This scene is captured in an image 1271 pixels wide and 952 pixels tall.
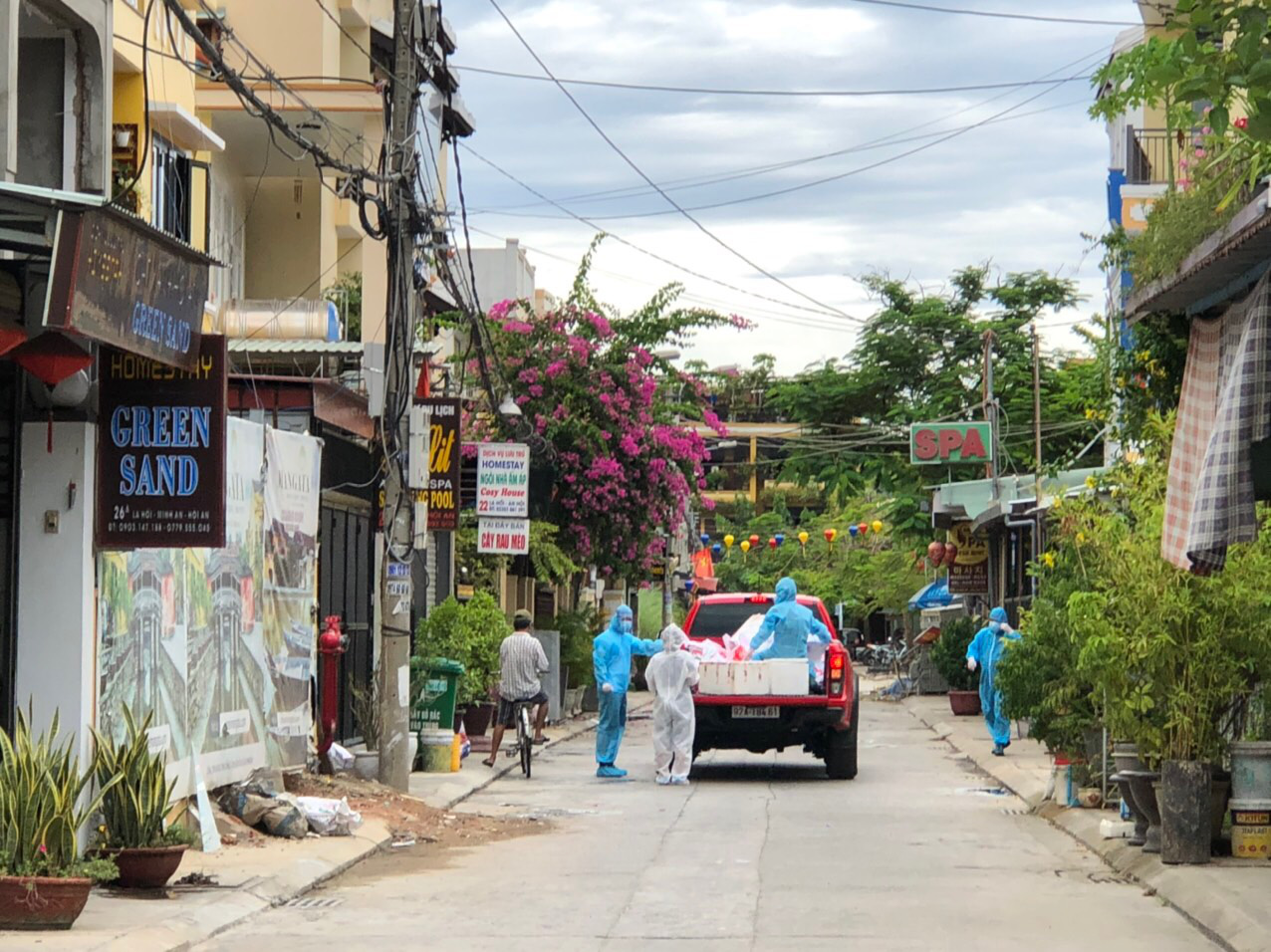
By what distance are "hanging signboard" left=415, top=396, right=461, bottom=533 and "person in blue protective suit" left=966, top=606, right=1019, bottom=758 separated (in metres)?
7.21

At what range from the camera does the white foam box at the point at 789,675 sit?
69.8 feet

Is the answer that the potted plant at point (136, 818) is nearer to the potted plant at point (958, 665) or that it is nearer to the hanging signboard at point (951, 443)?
the potted plant at point (958, 665)

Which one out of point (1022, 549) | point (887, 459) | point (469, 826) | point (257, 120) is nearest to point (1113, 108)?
point (469, 826)

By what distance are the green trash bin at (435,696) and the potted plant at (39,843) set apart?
37.1 feet

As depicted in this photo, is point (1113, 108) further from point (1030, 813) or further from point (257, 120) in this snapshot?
point (257, 120)

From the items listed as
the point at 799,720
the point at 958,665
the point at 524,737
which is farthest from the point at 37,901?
the point at 958,665

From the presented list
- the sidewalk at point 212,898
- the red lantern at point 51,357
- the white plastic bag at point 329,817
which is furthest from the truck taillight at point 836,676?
the red lantern at point 51,357

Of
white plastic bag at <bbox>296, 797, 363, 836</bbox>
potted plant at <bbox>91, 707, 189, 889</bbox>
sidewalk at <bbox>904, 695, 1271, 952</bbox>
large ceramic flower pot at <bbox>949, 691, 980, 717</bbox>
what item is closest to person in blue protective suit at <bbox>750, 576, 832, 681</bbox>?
sidewalk at <bbox>904, 695, 1271, 952</bbox>

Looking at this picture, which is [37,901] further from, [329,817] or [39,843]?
[329,817]

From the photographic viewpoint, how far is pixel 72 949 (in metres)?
9.70

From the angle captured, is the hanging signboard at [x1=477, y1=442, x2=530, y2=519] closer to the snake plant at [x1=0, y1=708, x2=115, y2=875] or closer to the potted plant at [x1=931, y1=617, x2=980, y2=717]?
the potted plant at [x1=931, y1=617, x2=980, y2=717]

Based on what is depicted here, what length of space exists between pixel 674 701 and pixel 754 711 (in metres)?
0.94

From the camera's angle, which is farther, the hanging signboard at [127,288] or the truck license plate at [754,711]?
the truck license plate at [754,711]

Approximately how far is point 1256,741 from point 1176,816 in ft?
2.45
